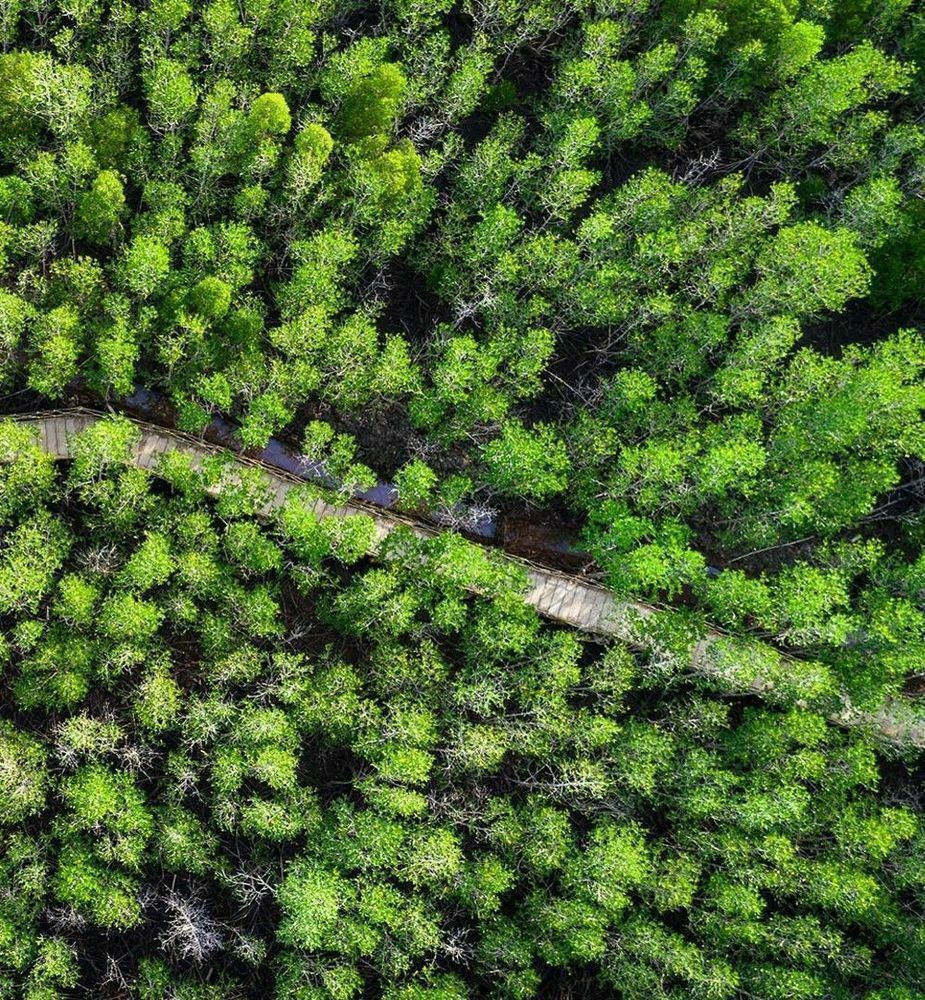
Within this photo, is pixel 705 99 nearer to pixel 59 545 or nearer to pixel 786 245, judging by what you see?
pixel 786 245

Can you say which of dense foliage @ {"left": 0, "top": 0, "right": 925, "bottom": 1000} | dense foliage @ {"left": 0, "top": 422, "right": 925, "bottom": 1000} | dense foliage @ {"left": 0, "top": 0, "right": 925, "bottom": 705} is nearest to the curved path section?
dense foliage @ {"left": 0, "top": 0, "right": 925, "bottom": 1000}

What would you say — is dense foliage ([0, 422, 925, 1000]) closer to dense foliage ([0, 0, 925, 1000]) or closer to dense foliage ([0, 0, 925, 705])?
dense foliage ([0, 0, 925, 1000])

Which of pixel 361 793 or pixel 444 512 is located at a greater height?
pixel 444 512

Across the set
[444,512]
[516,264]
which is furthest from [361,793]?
[516,264]

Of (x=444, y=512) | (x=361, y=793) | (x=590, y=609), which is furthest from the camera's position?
(x=590, y=609)

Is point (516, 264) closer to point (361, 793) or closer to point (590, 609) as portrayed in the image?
point (590, 609)

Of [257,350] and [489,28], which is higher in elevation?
[489,28]

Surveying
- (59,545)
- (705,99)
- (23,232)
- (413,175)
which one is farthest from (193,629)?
(705,99)

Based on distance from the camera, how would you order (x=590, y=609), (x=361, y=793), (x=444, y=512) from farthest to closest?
(x=590, y=609) < (x=444, y=512) < (x=361, y=793)
